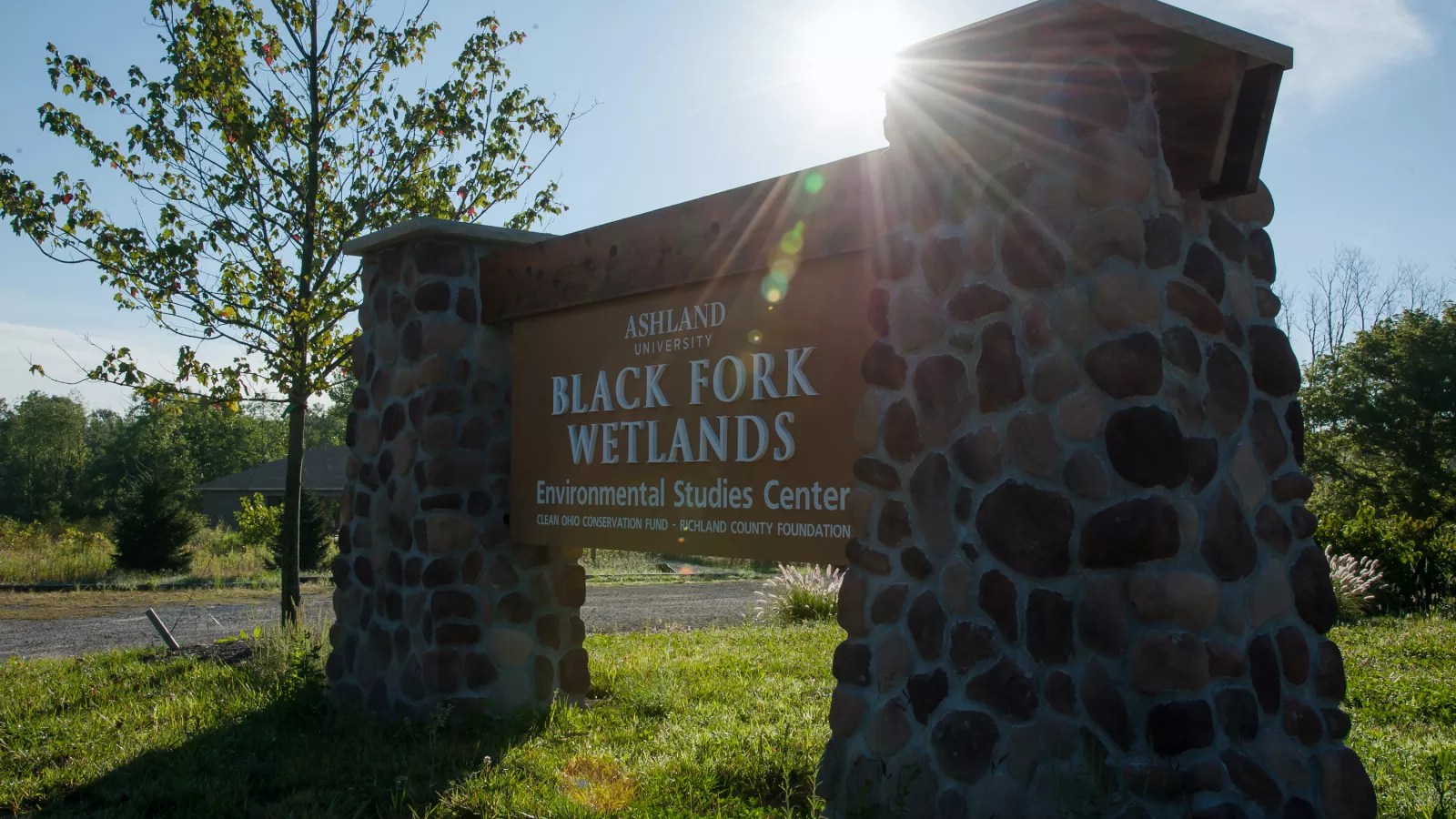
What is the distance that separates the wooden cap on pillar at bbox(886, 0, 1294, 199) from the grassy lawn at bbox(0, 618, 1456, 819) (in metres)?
2.61

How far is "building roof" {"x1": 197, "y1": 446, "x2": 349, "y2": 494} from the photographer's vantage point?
36.9m

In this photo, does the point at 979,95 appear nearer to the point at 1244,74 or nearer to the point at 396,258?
the point at 1244,74

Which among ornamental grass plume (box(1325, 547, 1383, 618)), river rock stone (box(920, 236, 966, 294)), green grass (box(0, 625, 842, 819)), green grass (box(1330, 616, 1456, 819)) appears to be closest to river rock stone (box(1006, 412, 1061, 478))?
river rock stone (box(920, 236, 966, 294))

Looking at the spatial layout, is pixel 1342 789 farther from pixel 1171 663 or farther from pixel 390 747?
pixel 390 747

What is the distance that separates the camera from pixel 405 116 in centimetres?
991

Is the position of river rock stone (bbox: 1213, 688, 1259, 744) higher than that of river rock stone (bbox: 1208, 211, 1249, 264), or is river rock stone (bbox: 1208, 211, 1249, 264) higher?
river rock stone (bbox: 1208, 211, 1249, 264)

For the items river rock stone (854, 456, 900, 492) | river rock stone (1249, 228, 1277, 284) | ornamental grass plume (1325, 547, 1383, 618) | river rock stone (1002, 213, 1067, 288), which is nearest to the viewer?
river rock stone (1002, 213, 1067, 288)

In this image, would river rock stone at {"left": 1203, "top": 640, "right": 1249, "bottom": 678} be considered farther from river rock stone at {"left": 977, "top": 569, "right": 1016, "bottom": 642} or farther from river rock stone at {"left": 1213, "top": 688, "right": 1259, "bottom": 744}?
river rock stone at {"left": 977, "top": 569, "right": 1016, "bottom": 642}

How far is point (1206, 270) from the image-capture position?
3258mm

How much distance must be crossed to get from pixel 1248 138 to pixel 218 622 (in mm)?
13254

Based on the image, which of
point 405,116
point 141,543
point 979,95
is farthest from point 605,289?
point 141,543

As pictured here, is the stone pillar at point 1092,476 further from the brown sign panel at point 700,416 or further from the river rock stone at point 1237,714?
the brown sign panel at point 700,416

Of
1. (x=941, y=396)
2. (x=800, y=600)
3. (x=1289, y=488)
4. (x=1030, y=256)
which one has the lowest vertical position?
(x=800, y=600)

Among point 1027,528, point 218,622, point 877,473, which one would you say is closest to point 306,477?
point 218,622
